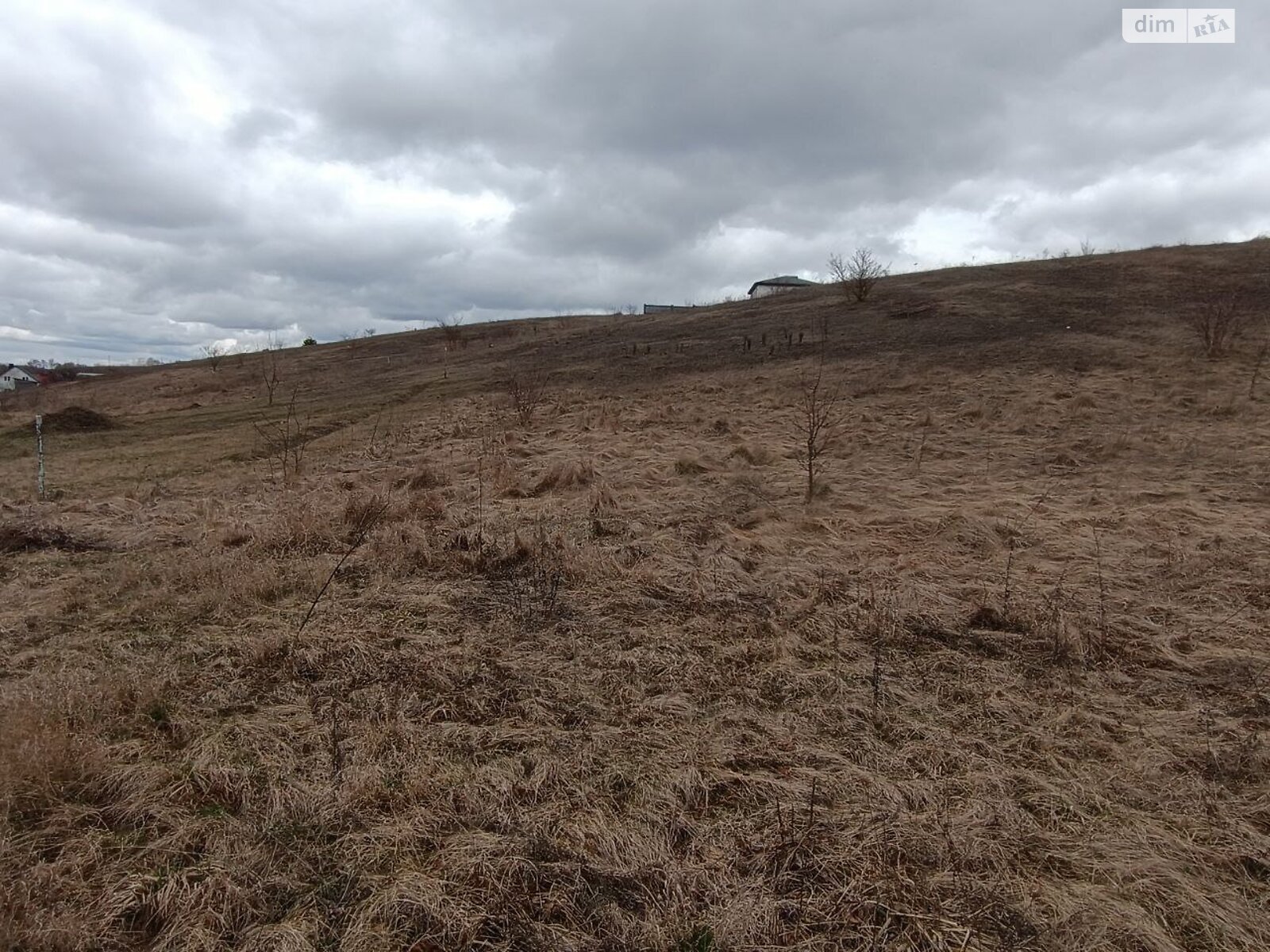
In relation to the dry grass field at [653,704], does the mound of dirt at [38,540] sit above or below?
above

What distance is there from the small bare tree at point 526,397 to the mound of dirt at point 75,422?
1139cm

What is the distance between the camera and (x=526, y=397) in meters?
13.9

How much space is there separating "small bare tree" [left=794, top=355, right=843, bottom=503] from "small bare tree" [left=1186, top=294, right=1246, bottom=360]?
713cm

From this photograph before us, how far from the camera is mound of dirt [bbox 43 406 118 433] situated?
16406 millimetres

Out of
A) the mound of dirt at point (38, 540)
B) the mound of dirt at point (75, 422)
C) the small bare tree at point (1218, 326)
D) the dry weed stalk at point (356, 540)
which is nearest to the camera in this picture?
the dry weed stalk at point (356, 540)

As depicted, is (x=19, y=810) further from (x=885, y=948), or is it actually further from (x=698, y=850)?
(x=885, y=948)

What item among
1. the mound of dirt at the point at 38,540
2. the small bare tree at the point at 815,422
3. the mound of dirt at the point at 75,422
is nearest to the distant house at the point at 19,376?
the mound of dirt at the point at 75,422

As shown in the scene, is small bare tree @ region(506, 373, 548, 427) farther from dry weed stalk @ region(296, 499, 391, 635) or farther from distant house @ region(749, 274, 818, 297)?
distant house @ region(749, 274, 818, 297)

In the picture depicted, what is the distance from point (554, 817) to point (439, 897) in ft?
1.64

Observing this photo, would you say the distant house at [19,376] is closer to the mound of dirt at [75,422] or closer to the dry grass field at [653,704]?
the mound of dirt at [75,422]

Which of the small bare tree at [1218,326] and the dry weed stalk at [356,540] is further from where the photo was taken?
the small bare tree at [1218,326]

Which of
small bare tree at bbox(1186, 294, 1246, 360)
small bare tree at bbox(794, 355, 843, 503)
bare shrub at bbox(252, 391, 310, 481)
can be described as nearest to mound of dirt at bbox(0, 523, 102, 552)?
bare shrub at bbox(252, 391, 310, 481)

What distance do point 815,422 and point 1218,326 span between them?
30.1 feet

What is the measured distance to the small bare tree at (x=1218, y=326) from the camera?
39.9 ft
